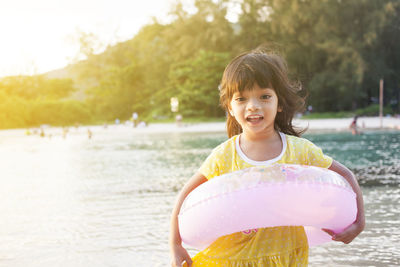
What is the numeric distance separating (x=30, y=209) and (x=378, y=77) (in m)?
27.5

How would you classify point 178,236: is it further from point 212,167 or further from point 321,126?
point 321,126

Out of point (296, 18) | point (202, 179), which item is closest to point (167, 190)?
point (202, 179)

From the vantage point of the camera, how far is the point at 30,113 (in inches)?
1371

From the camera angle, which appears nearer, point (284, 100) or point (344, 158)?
point (284, 100)

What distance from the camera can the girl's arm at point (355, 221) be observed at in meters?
1.65

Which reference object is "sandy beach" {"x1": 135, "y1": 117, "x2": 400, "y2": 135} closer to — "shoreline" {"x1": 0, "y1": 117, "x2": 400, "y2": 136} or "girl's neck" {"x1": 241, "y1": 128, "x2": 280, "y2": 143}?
"shoreline" {"x1": 0, "y1": 117, "x2": 400, "y2": 136}

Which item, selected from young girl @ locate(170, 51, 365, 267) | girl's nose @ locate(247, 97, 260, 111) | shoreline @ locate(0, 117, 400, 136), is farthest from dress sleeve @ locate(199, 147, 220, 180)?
shoreline @ locate(0, 117, 400, 136)

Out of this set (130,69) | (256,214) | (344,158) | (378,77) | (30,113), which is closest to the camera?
(256,214)

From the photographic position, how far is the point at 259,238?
1604 millimetres

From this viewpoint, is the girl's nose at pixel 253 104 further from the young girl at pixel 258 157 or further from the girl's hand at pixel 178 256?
the girl's hand at pixel 178 256

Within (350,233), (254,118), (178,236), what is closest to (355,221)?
(350,233)

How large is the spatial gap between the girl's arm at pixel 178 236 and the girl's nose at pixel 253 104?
307 millimetres

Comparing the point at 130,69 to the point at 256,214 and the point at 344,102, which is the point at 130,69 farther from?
the point at 256,214

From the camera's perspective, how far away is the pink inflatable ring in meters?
1.49
